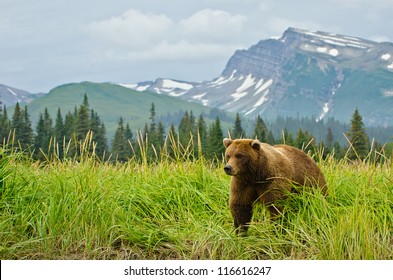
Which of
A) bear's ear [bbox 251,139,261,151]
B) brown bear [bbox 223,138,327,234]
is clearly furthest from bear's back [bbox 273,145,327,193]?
bear's ear [bbox 251,139,261,151]

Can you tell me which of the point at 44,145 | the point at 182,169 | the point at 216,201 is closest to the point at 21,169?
the point at 182,169

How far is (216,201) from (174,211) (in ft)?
2.19

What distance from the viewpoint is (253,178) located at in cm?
666

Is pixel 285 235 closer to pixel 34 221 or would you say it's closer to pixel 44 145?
pixel 34 221

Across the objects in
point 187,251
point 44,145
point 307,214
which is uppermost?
point 307,214

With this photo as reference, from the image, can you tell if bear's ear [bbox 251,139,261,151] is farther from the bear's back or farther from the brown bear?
the bear's back

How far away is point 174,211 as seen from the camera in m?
7.73

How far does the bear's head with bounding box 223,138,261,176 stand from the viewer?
6445mm

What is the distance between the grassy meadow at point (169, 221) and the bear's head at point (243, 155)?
70 centimetres

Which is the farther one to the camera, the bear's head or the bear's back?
the bear's back

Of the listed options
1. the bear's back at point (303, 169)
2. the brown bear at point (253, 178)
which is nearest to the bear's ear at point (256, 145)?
the brown bear at point (253, 178)

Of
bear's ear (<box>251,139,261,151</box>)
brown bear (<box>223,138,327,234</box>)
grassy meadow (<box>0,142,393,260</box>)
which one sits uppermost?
bear's ear (<box>251,139,261,151</box>)

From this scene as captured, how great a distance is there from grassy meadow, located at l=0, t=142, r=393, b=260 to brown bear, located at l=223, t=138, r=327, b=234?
174 mm

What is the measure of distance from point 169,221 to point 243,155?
1.57 metres
